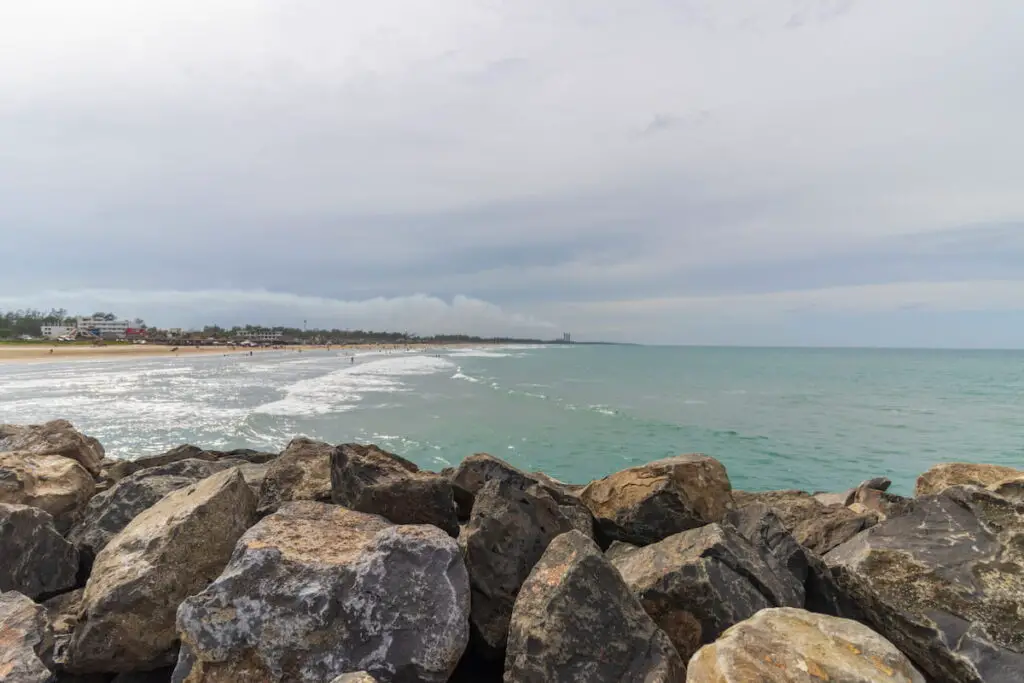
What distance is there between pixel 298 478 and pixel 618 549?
3.25 metres

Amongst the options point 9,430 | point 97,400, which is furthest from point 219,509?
point 97,400

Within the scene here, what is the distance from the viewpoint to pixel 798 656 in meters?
2.73

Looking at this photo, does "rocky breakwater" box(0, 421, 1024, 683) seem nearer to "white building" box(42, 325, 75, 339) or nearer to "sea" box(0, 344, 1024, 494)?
"sea" box(0, 344, 1024, 494)

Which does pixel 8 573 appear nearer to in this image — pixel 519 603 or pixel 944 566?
pixel 519 603

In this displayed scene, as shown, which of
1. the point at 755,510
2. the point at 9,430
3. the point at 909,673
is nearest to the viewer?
the point at 909,673

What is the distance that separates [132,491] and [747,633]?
568cm

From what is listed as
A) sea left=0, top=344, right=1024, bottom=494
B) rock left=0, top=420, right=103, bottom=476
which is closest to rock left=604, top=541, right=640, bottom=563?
rock left=0, top=420, right=103, bottom=476

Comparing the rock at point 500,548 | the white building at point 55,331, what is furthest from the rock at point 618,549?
the white building at point 55,331

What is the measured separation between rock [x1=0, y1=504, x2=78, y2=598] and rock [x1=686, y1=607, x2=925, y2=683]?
526 cm

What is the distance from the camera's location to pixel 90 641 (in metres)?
3.72

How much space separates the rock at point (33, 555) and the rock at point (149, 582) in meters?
1.08

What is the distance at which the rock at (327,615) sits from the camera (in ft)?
10.6

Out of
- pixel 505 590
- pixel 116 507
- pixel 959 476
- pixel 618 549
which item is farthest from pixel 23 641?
pixel 959 476

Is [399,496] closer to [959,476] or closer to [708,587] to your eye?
[708,587]
